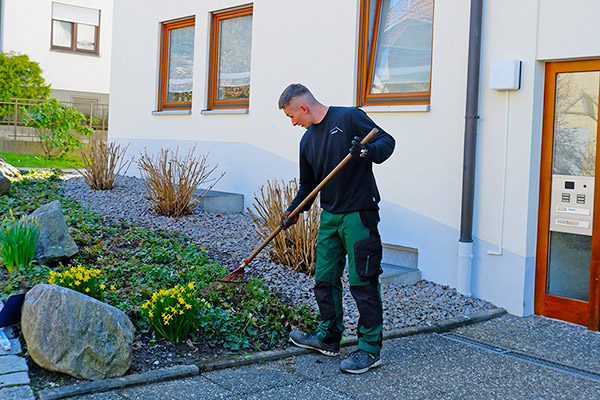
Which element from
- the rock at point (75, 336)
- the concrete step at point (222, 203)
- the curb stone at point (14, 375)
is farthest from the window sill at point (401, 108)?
the curb stone at point (14, 375)

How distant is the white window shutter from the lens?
23.4 metres

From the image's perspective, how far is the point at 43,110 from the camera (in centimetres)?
1803

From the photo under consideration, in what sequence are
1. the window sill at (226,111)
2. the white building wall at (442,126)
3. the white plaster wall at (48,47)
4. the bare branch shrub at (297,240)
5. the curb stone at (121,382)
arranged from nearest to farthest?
the curb stone at (121,382)
the white building wall at (442,126)
the bare branch shrub at (297,240)
the window sill at (226,111)
the white plaster wall at (48,47)

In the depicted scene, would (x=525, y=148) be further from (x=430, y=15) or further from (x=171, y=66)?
(x=171, y=66)

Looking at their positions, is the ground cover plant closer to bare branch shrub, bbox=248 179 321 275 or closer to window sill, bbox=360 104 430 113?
bare branch shrub, bbox=248 179 321 275

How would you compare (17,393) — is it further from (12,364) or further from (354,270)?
(354,270)

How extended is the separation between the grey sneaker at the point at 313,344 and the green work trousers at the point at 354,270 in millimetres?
43

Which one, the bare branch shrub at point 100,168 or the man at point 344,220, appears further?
the bare branch shrub at point 100,168

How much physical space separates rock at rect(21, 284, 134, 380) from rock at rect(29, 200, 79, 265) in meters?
1.90

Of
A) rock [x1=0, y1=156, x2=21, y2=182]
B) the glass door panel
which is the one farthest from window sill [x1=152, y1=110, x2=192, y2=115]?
the glass door panel

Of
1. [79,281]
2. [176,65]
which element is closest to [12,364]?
[79,281]

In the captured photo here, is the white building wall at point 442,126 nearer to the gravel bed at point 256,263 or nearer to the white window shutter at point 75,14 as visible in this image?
the gravel bed at point 256,263

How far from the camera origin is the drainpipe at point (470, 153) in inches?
255

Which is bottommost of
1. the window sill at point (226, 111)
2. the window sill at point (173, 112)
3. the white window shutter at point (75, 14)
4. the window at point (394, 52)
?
the window sill at point (226, 111)
